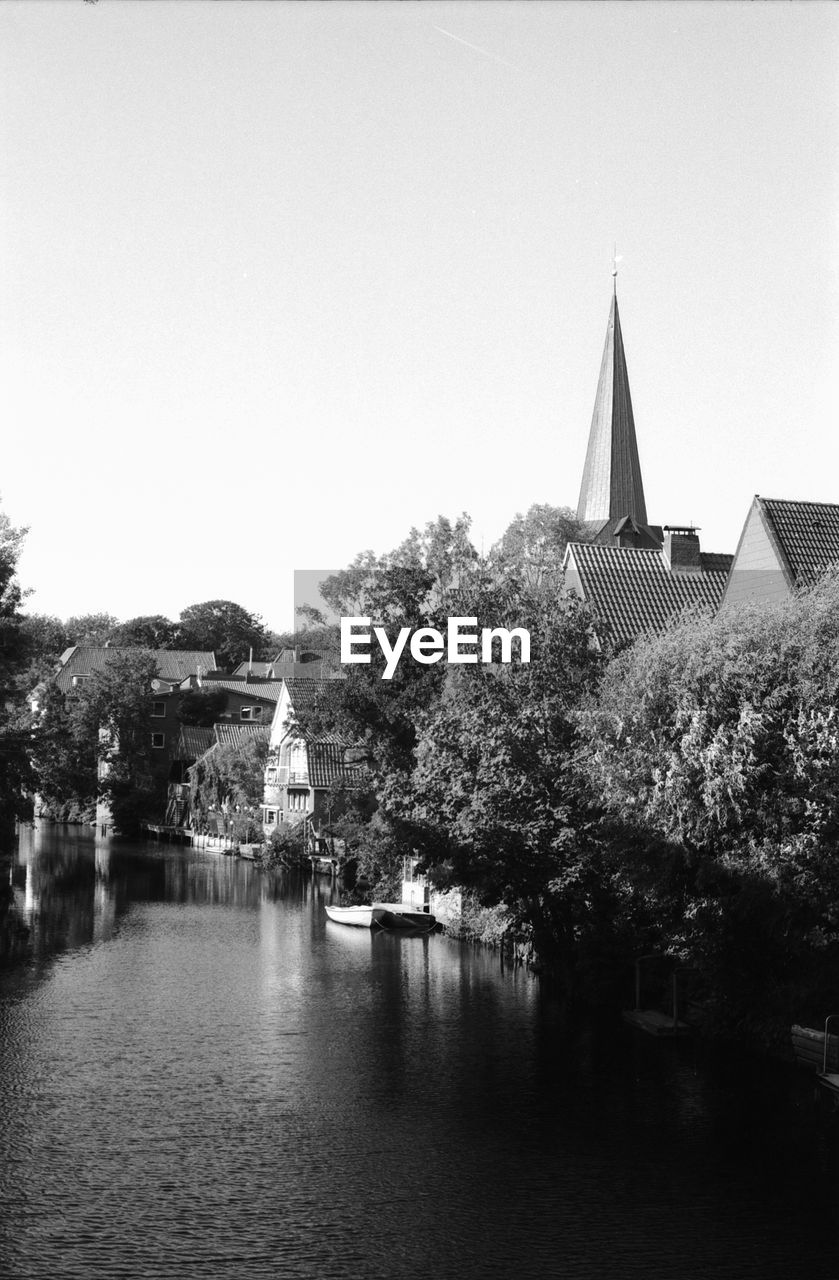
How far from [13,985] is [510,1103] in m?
17.6

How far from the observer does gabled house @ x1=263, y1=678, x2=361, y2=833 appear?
74.6 m

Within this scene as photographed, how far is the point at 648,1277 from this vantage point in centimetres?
1808

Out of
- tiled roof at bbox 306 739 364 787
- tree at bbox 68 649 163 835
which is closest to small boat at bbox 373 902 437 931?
tiled roof at bbox 306 739 364 787

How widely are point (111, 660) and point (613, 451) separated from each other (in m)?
48.6

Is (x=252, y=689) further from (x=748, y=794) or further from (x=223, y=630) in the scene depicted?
(x=748, y=794)

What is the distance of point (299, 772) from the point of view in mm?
79625

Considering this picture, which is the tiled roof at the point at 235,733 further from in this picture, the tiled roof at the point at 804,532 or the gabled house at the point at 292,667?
the tiled roof at the point at 804,532

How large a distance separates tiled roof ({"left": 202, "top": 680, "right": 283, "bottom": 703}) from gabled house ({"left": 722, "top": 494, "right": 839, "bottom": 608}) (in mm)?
76448

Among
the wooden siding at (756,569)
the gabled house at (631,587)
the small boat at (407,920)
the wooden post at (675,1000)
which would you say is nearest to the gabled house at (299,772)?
the small boat at (407,920)

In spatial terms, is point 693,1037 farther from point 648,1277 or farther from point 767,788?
point 648,1277

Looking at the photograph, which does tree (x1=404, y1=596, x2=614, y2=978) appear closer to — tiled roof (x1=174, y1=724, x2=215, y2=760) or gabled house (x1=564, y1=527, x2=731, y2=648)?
gabled house (x1=564, y1=527, x2=731, y2=648)

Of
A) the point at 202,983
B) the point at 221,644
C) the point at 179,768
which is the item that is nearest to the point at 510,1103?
the point at 202,983

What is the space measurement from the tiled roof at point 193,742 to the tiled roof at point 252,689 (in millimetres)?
7716

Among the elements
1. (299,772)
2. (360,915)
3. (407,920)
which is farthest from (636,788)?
(299,772)
